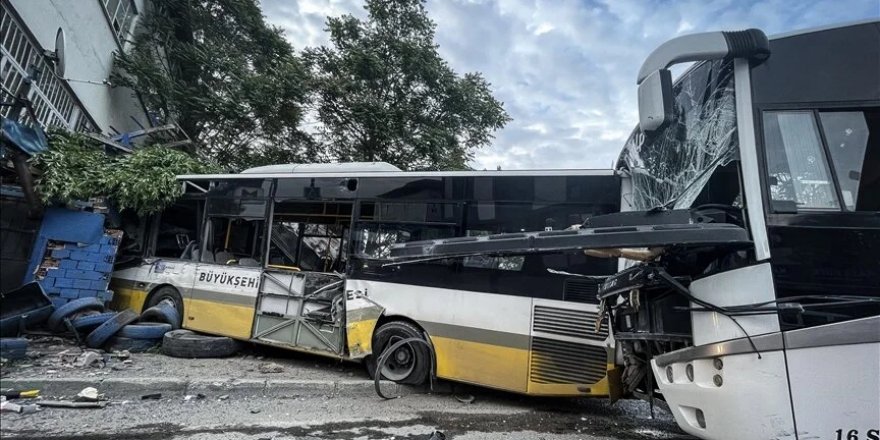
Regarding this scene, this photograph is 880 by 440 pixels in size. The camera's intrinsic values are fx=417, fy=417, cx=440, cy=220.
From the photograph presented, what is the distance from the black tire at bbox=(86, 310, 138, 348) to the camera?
4.46 meters

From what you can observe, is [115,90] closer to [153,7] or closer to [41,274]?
[153,7]

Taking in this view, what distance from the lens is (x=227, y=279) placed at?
242 inches

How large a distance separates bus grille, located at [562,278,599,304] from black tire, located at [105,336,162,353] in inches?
207

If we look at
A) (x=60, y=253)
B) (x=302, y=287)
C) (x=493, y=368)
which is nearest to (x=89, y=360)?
(x=60, y=253)

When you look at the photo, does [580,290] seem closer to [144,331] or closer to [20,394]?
[20,394]

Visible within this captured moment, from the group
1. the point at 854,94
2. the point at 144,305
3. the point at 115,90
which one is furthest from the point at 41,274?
the point at 115,90

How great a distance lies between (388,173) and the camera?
5492mm

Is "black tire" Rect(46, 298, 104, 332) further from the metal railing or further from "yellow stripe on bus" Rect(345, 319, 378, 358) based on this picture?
"yellow stripe on bus" Rect(345, 319, 378, 358)

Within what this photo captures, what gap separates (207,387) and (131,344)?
69.5 inches

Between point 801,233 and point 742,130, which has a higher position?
point 742,130

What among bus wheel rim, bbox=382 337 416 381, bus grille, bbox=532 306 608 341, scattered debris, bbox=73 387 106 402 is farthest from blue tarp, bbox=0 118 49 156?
bus grille, bbox=532 306 608 341

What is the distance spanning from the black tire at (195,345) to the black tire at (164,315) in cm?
36

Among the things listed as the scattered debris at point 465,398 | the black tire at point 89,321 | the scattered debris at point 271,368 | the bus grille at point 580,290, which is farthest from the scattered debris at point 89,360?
the bus grille at point 580,290

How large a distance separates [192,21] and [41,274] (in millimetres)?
11856
